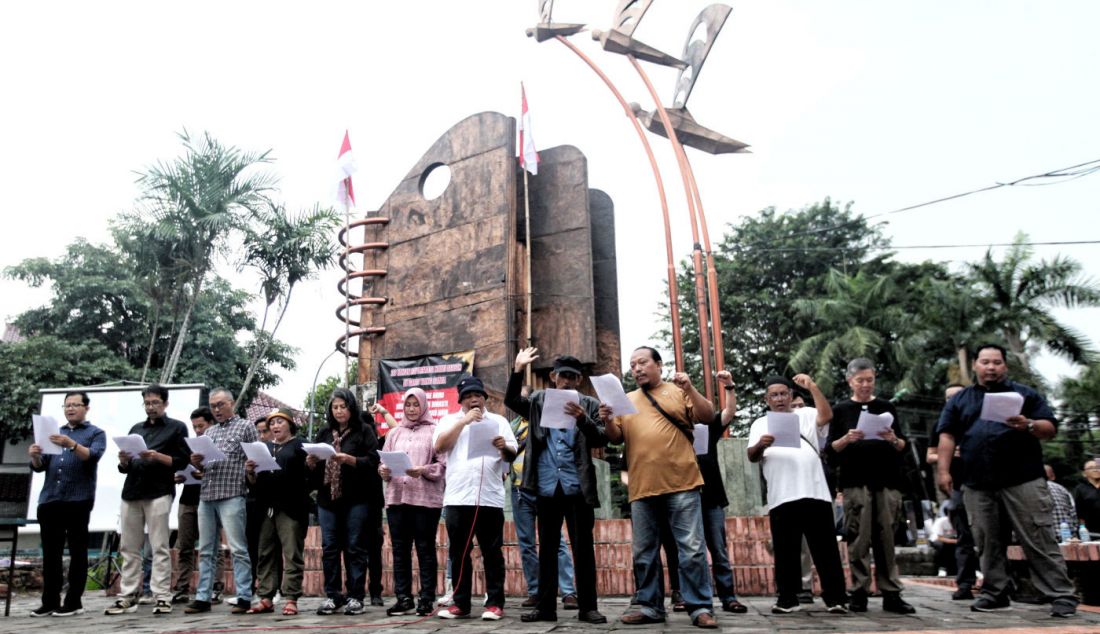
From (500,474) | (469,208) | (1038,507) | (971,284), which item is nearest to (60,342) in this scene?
(469,208)

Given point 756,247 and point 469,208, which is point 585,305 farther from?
point 756,247

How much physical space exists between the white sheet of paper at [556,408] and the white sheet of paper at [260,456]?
2389 millimetres

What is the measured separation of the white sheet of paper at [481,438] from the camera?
5195 millimetres

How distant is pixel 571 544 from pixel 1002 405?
2.60 meters

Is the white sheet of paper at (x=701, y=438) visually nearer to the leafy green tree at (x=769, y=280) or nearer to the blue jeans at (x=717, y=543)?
the blue jeans at (x=717, y=543)

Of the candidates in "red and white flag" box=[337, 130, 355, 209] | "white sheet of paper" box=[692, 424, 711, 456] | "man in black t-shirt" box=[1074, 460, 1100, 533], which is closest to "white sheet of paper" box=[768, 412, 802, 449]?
"white sheet of paper" box=[692, 424, 711, 456]

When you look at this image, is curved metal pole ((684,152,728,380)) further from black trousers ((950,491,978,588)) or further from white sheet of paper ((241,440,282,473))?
white sheet of paper ((241,440,282,473))

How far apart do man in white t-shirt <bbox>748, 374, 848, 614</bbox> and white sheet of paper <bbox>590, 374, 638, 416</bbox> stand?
1030 mm

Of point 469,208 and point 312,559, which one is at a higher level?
point 469,208

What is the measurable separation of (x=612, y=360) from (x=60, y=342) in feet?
54.8

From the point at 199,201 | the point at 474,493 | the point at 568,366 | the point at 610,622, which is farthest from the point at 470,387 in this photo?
the point at 199,201

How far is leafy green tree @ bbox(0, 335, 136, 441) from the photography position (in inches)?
785

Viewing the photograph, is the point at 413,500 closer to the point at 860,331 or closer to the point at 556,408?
the point at 556,408

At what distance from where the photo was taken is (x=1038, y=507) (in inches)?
191
